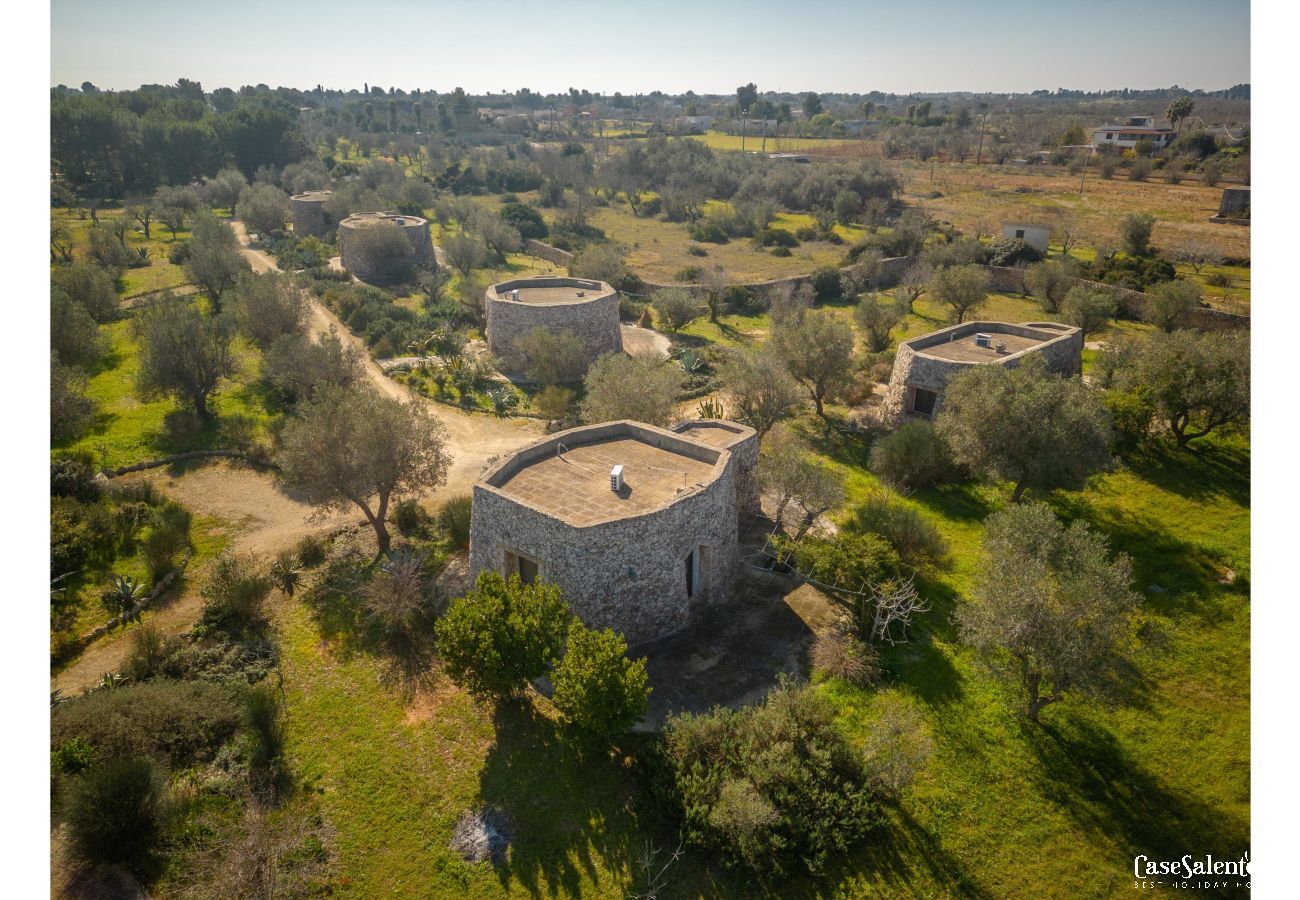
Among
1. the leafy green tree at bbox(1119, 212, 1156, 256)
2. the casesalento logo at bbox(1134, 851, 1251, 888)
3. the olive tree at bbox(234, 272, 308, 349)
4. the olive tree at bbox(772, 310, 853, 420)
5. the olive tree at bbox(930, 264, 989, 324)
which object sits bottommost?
the casesalento logo at bbox(1134, 851, 1251, 888)

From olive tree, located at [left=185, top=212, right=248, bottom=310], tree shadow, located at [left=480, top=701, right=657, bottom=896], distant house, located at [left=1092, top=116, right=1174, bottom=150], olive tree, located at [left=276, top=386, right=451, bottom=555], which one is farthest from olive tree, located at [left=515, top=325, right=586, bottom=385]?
distant house, located at [left=1092, top=116, right=1174, bottom=150]

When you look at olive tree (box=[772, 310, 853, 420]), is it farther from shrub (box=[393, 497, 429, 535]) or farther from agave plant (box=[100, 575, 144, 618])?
agave plant (box=[100, 575, 144, 618])

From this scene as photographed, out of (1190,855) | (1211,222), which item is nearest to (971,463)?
(1190,855)

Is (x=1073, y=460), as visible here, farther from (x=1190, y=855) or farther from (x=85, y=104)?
(x=85, y=104)

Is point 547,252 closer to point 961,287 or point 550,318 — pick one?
point 550,318

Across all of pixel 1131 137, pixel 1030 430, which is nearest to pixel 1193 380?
pixel 1030 430

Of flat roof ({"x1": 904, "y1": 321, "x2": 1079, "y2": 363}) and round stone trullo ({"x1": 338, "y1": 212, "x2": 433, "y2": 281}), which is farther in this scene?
round stone trullo ({"x1": 338, "y1": 212, "x2": 433, "y2": 281})

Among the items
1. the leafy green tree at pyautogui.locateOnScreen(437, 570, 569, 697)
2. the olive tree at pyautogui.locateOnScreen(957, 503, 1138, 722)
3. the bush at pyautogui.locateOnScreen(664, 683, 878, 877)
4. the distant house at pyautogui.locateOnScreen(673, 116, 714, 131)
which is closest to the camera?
the bush at pyautogui.locateOnScreen(664, 683, 878, 877)
